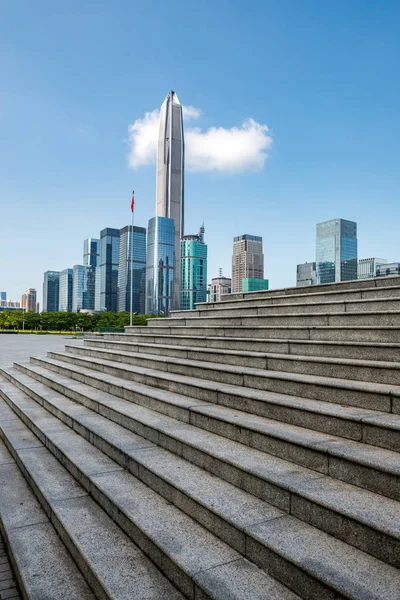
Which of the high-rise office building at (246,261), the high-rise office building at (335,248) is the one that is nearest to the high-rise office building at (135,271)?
the high-rise office building at (246,261)

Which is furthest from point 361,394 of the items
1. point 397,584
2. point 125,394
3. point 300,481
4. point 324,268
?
point 324,268

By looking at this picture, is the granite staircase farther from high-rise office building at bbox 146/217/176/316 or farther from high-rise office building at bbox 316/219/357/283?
high-rise office building at bbox 146/217/176/316

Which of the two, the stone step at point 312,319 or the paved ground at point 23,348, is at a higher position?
the stone step at point 312,319

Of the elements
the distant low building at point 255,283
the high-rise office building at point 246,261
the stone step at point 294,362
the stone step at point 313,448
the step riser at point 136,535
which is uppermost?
the high-rise office building at point 246,261

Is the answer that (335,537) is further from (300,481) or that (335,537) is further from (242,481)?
(242,481)

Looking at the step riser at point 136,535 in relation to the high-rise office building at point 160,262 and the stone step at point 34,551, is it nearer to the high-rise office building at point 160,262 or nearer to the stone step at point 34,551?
the stone step at point 34,551

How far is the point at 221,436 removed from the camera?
167 inches

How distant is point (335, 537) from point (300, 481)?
45 cm

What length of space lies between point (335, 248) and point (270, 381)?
130 feet

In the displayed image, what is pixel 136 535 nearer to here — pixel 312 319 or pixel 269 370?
pixel 269 370

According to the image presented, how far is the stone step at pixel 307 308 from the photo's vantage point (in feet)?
19.6

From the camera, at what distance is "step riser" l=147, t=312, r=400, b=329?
5535 mm

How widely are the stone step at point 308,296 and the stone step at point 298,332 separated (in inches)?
37.8

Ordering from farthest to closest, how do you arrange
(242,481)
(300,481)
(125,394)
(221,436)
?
1. (125,394)
2. (221,436)
3. (242,481)
4. (300,481)
